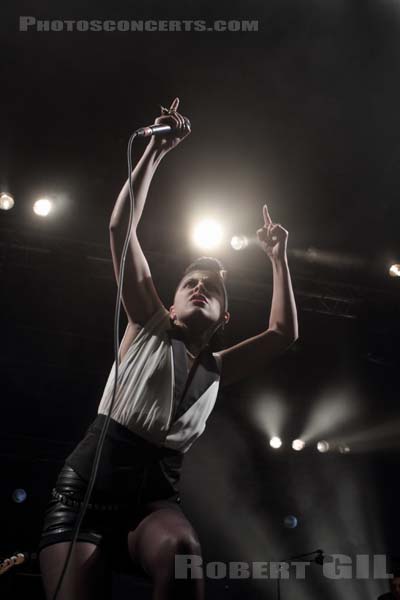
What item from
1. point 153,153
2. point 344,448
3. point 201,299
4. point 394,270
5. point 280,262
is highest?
point 394,270

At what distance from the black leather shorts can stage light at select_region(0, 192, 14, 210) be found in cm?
408

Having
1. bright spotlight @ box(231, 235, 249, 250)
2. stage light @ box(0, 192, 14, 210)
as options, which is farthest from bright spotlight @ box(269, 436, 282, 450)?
stage light @ box(0, 192, 14, 210)

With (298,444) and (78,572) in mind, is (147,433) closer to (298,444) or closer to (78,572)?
(78,572)

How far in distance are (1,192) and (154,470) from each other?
4.29m

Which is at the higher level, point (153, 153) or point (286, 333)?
point (153, 153)

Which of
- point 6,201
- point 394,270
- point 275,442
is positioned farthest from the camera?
point 275,442

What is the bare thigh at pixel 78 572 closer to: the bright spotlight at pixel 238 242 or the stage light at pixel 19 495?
the bright spotlight at pixel 238 242

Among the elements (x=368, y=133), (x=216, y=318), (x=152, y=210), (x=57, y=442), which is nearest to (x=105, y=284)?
(x=152, y=210)

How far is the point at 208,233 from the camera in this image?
564 cm

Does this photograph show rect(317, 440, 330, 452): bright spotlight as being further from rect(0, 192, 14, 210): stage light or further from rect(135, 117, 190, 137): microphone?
rect(135, 117, 190, 137): microphone

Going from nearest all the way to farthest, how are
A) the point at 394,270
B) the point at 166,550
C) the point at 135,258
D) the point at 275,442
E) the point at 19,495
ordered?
the point at 166,550
the point at 135,258
the point at 394,270
the point at 19,495
the point at 275,442

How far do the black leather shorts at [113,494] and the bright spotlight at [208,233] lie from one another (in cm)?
411

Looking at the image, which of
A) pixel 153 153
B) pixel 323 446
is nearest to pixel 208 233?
pixel 153 153

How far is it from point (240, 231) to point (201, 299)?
155 inches
